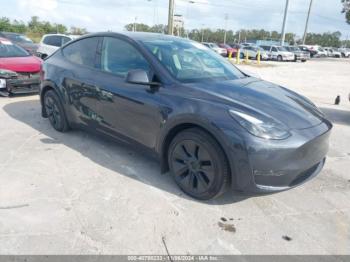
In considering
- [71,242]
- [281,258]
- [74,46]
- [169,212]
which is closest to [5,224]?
[71,242]

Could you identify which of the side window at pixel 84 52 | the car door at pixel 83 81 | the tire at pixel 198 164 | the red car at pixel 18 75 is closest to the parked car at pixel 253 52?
the red car at pixel 18 75

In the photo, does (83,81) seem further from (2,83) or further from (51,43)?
(51,43)

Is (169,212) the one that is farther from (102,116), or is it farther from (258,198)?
(102,116)

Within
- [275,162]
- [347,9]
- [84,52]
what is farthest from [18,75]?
[347,9]

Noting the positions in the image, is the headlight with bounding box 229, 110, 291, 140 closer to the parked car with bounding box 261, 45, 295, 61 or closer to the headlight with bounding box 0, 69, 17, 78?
the headlight with bounding box 0, 69, 17, 78

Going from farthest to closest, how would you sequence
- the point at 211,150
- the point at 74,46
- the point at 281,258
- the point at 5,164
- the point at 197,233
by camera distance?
1. the point at 74,46
2. the point at 5,164
3. the point at 211,150
4. the point at 197,233
5. the point at 281,258

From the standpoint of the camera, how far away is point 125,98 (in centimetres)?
374

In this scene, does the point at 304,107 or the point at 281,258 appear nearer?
the point at 281,258

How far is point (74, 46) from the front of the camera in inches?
190

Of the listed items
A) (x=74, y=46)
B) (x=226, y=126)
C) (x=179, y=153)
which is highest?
(x=74, y=46)

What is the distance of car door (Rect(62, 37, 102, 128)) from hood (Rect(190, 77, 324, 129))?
1.56m

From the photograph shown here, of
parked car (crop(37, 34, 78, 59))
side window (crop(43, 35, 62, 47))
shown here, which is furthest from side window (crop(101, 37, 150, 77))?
side window (crop(43, 35, 62, 47))

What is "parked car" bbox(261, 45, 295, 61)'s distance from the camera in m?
33.2

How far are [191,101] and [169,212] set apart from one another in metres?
1.11
